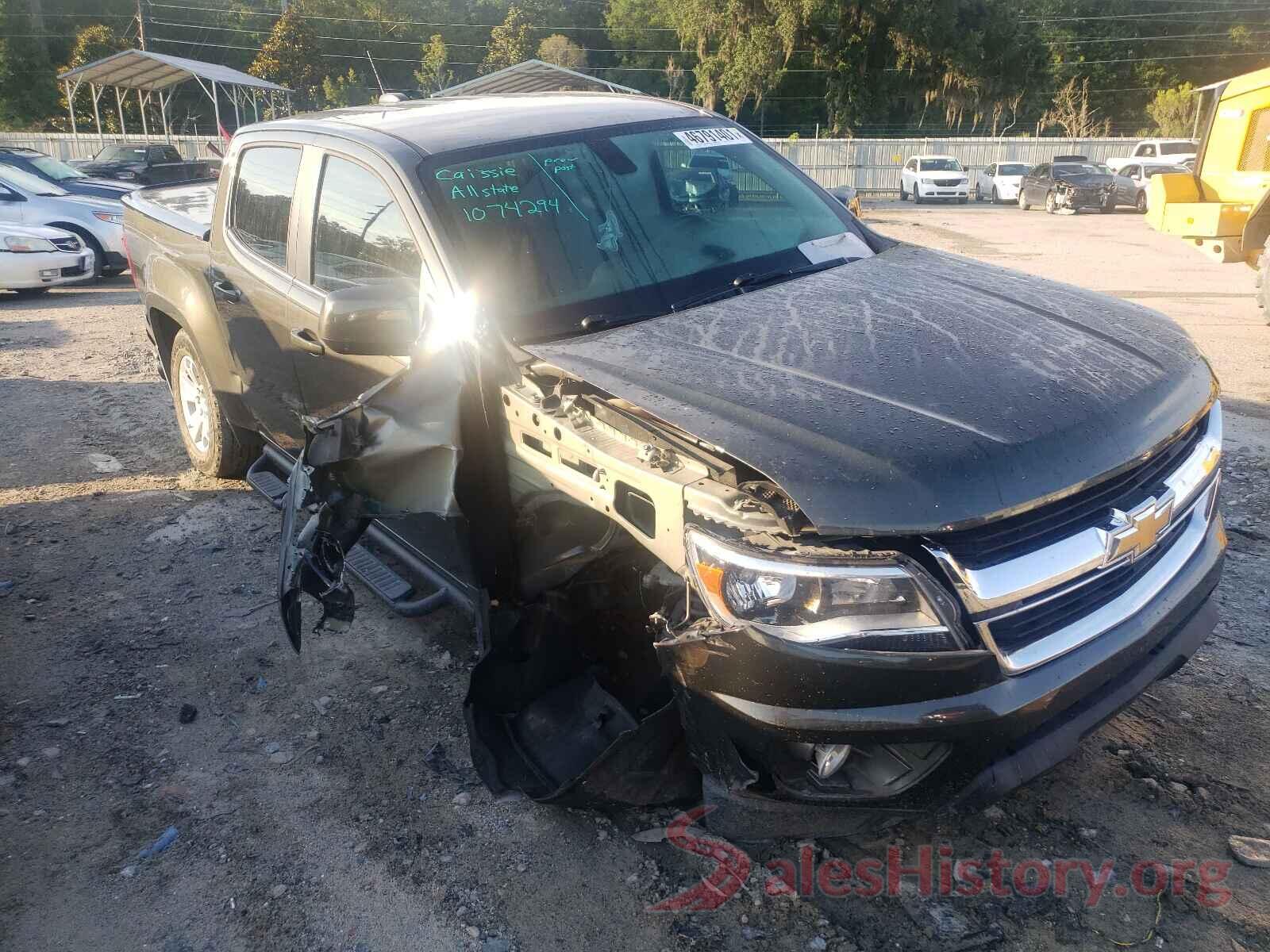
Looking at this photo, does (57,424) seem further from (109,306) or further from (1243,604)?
(1243,604)

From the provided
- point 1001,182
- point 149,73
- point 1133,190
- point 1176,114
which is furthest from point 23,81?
point 1176,114

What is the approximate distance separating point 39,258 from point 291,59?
115 feet

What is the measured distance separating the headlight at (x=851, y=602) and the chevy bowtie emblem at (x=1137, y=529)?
1.62 feet

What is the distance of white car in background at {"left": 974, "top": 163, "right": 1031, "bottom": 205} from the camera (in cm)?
2797

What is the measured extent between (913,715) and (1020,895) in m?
0.81

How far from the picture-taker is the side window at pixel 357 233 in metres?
3.23

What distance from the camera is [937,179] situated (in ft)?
96.3

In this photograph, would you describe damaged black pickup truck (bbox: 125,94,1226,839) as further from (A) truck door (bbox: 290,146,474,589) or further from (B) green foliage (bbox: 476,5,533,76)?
(B) green foliage (bbox: 476,5,533,76)

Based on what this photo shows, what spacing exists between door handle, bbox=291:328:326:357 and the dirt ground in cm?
115

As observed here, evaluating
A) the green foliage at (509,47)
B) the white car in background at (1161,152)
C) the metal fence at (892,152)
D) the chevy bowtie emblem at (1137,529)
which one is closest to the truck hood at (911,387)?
the chevy bowtie emblem at (1137,529)

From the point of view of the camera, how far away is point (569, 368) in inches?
102

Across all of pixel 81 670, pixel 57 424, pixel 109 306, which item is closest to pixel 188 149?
pixel 109 306

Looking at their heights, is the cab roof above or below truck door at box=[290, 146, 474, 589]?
above

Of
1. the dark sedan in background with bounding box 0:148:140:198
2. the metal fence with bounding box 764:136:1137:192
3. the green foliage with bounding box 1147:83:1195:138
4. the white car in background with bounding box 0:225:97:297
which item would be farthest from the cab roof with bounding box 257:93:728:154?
the green foliage with bounding box 1147:83:1195:138
